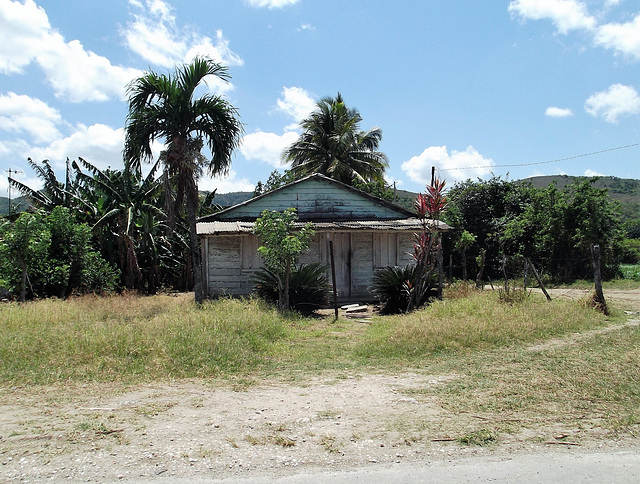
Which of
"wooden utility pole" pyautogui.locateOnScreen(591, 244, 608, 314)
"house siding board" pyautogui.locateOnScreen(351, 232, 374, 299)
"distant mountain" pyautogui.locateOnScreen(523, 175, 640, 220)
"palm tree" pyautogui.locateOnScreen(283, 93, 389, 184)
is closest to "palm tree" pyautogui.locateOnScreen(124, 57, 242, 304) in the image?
"house siding board" pyautogui.locateOnScreen(351, 232, 374, 299)

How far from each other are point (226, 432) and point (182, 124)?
10294 millimetres

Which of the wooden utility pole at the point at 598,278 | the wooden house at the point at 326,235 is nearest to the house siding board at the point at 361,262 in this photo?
the wooden house at the point at 326,235

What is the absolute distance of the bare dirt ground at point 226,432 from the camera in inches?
149

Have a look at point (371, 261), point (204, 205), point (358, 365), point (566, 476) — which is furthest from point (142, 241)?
point (566, 476)

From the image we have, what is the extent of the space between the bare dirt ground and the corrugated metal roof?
8.44 m

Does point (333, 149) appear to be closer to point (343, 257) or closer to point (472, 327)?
point (343, 257)

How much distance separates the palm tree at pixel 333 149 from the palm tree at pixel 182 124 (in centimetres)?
A: 1474

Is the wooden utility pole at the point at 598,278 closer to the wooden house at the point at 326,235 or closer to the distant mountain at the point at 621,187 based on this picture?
the wooden house at the point at 326,235

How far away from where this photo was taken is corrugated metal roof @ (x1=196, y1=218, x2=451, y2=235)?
555 inches

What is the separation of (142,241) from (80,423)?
15459 mm

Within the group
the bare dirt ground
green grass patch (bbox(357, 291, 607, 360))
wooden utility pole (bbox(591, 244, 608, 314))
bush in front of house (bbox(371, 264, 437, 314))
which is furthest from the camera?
bush in front of house (bbox(371, 264, 437, 314))

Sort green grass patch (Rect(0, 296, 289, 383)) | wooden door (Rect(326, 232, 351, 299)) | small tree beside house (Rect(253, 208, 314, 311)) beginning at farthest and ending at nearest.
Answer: wooden door (Rect(326, 232, 351, 299))
small tree beside house (Rect(253, 208, 314, 311))
green grass patch (Rect(0, 296, 289, 383))

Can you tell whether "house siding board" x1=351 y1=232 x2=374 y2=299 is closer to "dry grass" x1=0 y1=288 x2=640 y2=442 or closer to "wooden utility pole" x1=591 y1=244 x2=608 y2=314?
"dry grass" x1=0 y1=288 x2=640 y2=442

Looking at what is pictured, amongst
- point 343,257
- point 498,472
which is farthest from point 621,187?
point 498,472
